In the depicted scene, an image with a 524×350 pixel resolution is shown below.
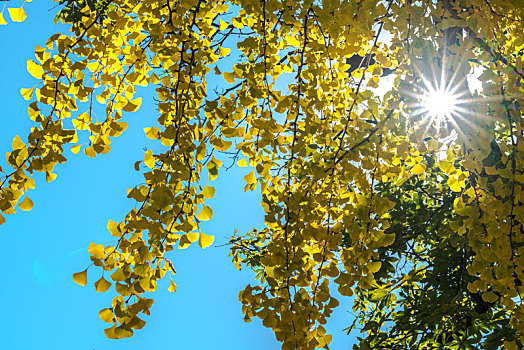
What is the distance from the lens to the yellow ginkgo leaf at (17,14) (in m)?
1.43

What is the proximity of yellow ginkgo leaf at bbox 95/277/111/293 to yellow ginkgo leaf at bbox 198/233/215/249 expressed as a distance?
0.95ft

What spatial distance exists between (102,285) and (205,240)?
0.32 metres

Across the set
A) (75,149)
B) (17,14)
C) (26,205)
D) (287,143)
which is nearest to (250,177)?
(287,143)

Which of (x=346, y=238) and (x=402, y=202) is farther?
(x=346, y=238)

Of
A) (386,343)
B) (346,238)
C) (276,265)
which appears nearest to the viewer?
(276,265)

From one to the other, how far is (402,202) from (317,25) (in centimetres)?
207

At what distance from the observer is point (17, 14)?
1436 millimetres

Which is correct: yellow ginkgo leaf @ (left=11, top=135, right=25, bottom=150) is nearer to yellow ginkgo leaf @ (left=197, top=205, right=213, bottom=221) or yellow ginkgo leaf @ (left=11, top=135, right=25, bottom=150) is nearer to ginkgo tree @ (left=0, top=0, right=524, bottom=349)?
ginkgo tree @ (left=0, top=0, right=524, bottom=349)

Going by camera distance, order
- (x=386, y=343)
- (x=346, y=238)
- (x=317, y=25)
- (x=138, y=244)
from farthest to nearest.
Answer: (x=346, y=238), (x=386, y=343), (x=317, y=25), (x=138, y=244)

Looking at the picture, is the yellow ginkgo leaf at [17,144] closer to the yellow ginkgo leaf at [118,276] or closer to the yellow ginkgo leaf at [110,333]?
the yellow ginkgo leaf at [118,276]

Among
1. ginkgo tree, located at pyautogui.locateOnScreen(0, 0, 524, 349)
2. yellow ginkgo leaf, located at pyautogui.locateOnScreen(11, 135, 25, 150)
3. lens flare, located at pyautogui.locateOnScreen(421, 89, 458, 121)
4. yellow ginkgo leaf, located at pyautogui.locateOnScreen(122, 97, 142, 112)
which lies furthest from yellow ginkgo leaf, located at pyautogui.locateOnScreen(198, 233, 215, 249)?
lens flare, located at pyautogui.locateOnScreen(421, 89, 458, 121)

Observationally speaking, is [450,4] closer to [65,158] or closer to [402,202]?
[65,158]

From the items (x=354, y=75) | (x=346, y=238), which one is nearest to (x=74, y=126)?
(x=354, y=75)

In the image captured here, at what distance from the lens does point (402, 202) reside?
3477 millimetres
